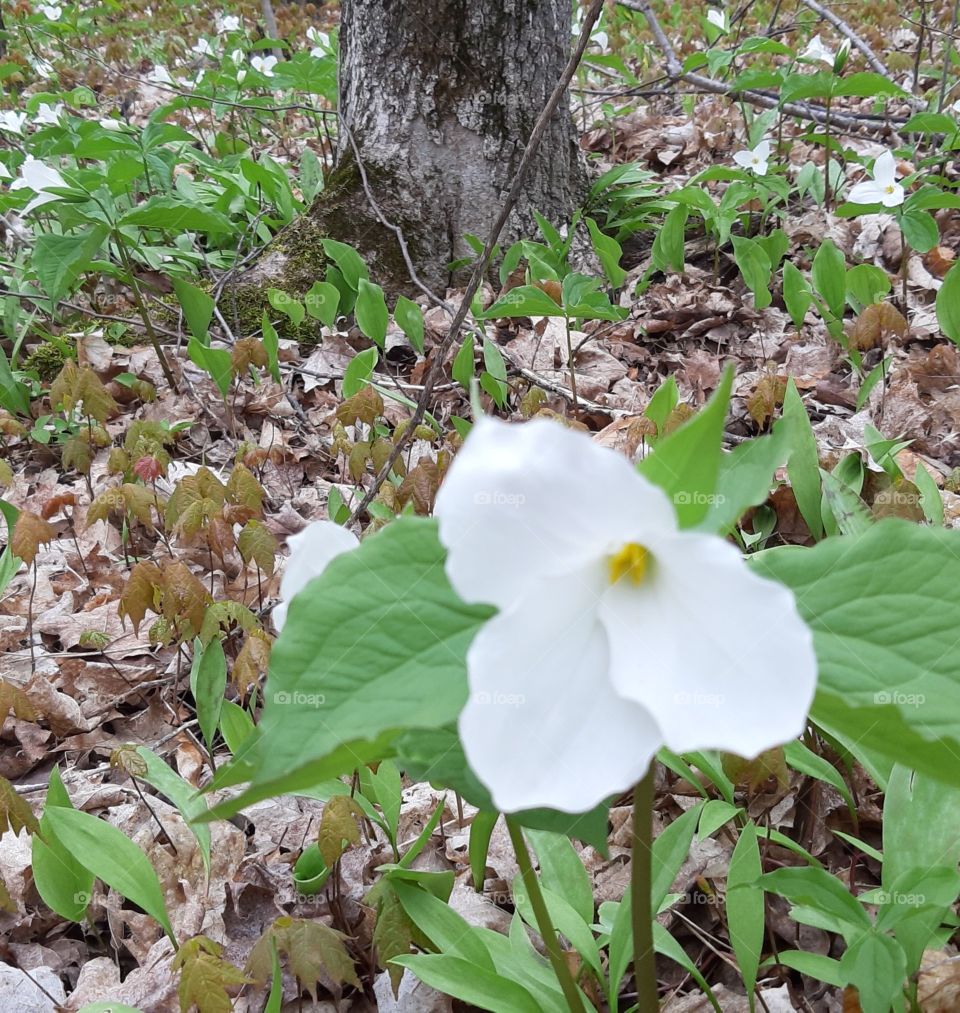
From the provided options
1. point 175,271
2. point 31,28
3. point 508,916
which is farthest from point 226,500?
point 31,28

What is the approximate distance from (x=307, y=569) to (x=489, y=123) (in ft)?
9.54

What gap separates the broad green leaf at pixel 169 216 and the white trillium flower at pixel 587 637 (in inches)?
98.5

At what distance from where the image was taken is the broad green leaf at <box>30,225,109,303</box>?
2551 mm

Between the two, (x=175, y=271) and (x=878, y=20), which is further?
(x=878, y=20)

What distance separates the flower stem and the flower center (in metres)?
0.18

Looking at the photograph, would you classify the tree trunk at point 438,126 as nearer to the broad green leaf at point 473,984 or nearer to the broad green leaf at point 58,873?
the broad green leaf at point 58,873

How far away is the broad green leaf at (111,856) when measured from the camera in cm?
125

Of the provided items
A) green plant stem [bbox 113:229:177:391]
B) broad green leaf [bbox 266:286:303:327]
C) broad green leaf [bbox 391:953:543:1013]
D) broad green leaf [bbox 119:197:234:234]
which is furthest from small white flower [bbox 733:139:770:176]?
broad green leaf [bbox 391:953:543:1013]

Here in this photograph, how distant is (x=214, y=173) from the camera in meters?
4.02

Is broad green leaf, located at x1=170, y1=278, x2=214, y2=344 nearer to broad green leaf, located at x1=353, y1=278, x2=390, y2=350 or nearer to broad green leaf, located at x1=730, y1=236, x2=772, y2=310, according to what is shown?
broad green leaf, located at x1=353, y1=278, x2=390, y2=350

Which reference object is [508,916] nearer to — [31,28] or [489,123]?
[489,123]

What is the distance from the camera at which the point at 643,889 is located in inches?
29.6

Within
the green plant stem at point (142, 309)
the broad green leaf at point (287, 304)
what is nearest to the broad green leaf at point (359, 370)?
the broad green leaf at point (287, 304)

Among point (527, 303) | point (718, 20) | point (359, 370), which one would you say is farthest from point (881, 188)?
point (718, 20)
